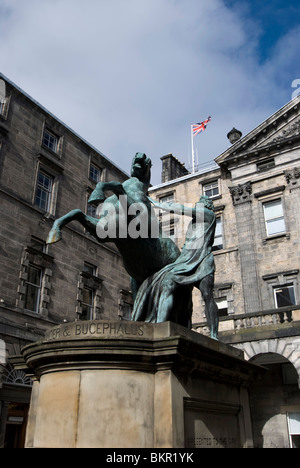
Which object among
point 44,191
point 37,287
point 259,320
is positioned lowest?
point 259,320

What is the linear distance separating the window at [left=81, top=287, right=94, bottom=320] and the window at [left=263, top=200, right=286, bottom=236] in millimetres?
11146

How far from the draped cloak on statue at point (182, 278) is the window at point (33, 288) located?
1634cm

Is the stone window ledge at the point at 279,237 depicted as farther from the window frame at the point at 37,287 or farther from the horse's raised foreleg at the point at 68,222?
the horse's raised foreleg at the point at 68,222

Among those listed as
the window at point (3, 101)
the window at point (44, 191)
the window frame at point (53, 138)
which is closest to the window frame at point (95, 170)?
the window frame at point (53, 138)

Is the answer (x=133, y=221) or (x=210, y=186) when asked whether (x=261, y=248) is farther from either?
(x=133, y=221)

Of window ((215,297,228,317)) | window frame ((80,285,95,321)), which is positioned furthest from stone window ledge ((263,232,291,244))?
window frame ((80,285,95,321))

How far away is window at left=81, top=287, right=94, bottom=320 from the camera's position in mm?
25359

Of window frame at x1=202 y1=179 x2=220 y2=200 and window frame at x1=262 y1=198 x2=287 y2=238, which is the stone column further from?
→ window frame at x1=202 y1=179 x2=220 y2=200

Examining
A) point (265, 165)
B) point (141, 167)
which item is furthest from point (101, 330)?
point (265, 165)

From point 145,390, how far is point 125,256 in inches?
90.8

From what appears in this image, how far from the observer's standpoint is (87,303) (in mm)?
25812

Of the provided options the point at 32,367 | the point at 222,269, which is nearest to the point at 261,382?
the point at 222,269

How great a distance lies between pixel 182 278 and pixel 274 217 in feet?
71.4

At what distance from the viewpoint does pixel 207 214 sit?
7238 mm
